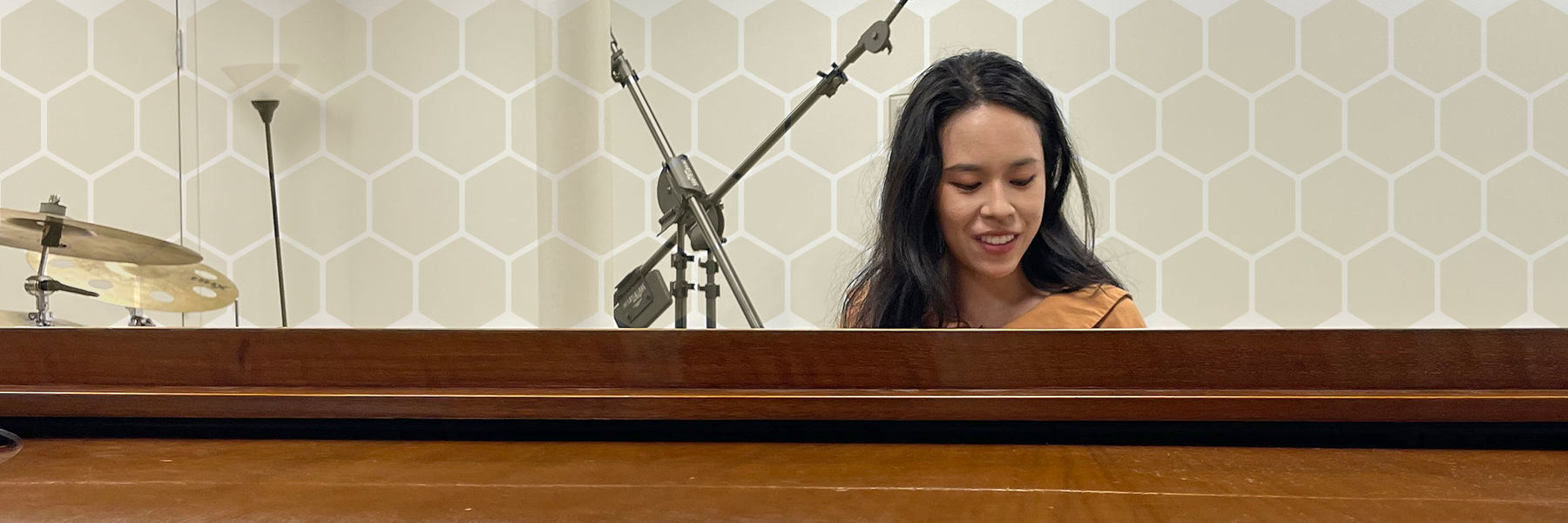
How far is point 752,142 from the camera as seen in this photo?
32.8 inches

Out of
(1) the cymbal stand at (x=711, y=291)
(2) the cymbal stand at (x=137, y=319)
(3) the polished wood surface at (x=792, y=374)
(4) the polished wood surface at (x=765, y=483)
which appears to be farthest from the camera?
(1) the cymbal stand at (x=711, y=291)

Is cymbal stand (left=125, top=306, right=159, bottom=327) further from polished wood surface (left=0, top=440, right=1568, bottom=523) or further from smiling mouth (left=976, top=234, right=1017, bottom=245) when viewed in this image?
smiling mouth (left=976, top=234, right=1017, bottom=245)

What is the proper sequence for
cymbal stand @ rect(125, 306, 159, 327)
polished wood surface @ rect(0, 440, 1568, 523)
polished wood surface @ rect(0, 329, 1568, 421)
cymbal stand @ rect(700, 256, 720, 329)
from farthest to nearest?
cymbal stand @ rect(700, 256, 720, 329), cymbal stand @ rect(125, 306, 159, 327), polished wood surface @ rect(0, 329, 1568, 421), polished wood surface @ rect(0, 440, 1568, 523)

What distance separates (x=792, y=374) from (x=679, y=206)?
422 mm

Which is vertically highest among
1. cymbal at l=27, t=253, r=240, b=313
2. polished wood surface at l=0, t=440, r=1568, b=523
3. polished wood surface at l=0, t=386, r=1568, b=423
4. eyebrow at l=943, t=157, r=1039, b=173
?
eyebrow at l=943, t=157, r=1039, b=173

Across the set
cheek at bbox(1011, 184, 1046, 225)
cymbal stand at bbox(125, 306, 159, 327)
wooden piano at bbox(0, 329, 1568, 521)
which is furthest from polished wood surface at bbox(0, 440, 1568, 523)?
cheek at bbox(1011, 184, 1046, 225)

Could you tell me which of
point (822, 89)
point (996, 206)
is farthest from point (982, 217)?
point (822, 89)

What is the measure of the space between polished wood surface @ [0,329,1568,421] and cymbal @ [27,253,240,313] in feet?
0.87

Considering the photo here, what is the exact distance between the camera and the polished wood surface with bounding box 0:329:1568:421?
41 cm

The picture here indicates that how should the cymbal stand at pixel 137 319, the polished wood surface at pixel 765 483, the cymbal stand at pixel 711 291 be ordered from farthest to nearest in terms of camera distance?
1. the cymbal stand at pixel 711 291
2. the cymbal stand at pixel 137 319
3. the polished wood surface at pixel 765 483

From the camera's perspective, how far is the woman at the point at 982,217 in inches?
29.0

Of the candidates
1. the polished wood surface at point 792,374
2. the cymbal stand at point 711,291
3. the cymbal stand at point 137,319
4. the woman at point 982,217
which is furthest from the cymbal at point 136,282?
the woman at point 982,217

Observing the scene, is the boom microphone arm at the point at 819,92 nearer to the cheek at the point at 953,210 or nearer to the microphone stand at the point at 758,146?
the microphone stand at the point at 758,146

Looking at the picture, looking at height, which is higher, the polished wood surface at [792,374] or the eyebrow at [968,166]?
the eyebrow at [968,166]
